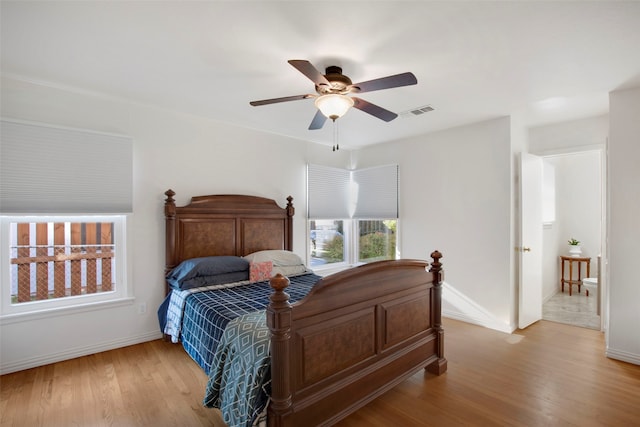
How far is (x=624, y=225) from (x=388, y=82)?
2.84m

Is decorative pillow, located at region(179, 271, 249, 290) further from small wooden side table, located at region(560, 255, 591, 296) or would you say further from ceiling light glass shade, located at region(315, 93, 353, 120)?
small wooden side table, located at region(560, 255, 591, 296)

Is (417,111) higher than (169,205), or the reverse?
(417,111)

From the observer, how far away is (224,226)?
3844mm

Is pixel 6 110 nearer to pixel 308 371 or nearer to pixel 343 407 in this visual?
pixel 308 371

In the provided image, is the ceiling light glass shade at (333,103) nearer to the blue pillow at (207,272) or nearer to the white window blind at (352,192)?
the blue pillow at (207,272)

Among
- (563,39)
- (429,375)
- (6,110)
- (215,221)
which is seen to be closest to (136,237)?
(215,221)

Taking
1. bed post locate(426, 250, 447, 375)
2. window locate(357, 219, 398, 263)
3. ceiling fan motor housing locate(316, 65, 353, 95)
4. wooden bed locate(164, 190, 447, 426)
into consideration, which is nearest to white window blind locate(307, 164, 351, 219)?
window locate(357, 219, 398, 263)

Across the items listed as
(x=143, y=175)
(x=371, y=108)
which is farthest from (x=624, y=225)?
(x=143, y=175)

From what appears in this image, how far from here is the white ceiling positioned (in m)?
1.81

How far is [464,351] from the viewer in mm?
3215

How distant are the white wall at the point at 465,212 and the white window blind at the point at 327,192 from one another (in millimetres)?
1006

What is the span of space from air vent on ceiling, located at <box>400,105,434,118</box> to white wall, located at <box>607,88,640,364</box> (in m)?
1.71

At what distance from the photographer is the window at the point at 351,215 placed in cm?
495

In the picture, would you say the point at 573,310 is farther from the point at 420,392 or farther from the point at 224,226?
the point at 224,226
